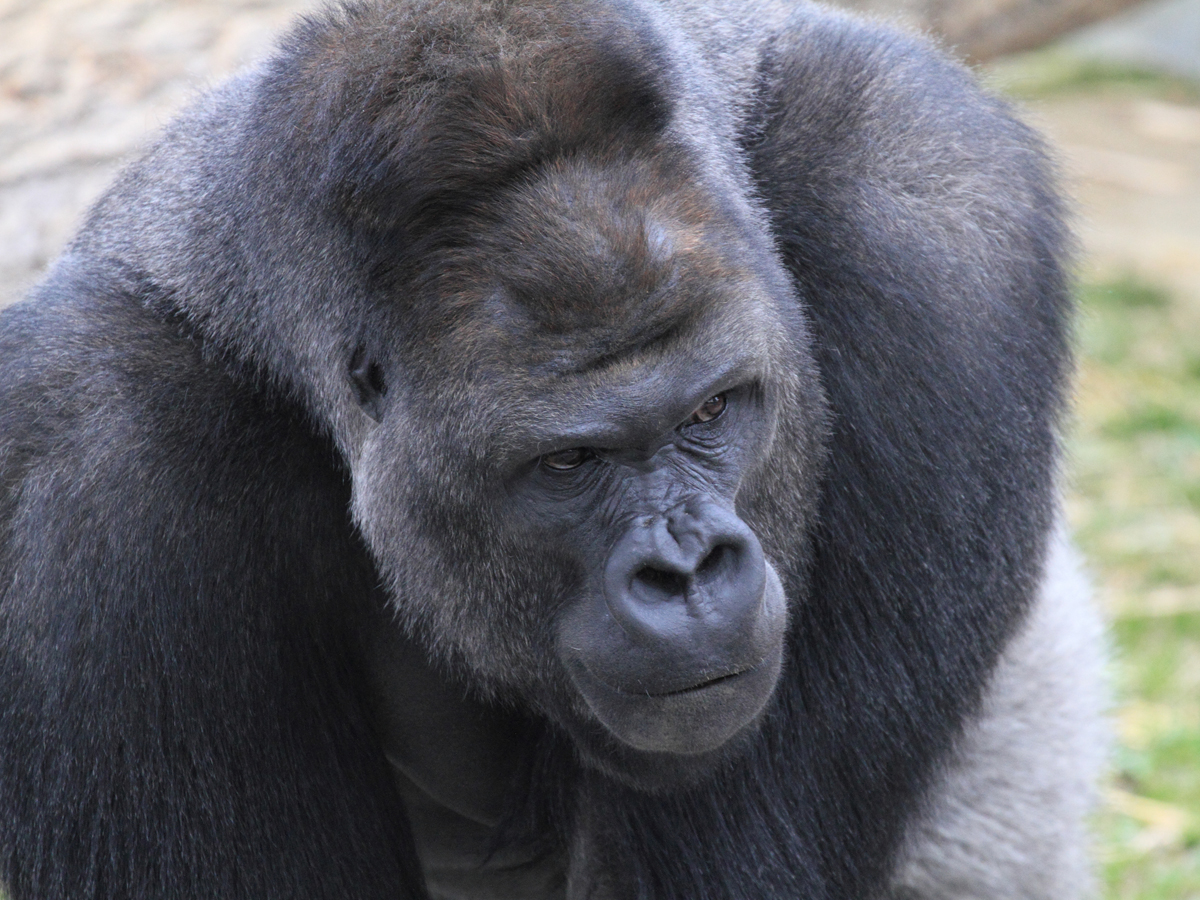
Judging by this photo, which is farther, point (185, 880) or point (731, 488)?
point (185, 880)

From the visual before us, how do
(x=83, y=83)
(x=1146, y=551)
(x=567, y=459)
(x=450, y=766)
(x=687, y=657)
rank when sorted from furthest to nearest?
(x=1146, y=551), (x=83, y=83), (x=450, y=766), (x=567, y=459), (x=687, y=657)

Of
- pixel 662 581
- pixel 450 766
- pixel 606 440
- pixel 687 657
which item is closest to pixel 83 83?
pixel 450 766

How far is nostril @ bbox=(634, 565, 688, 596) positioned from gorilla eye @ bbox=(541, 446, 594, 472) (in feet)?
0.76

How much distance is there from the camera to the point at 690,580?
2688 mm

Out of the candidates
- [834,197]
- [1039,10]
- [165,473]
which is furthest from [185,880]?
[1039,10]

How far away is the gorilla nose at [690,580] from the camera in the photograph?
267cm

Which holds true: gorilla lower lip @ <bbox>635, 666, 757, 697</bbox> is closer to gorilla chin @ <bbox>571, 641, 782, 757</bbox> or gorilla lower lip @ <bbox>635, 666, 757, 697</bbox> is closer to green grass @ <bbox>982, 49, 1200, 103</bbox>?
gorilla chin @ <bbox>571, 641, 782, 757</bbox>

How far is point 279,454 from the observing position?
3.31 m

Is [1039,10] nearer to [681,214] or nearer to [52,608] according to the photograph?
[681,214]

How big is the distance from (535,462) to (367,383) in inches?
15.8

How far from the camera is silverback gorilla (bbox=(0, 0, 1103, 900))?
2.77 meters

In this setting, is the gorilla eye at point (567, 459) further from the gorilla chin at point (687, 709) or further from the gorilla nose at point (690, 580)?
the gorilla chin at point (687, 709)

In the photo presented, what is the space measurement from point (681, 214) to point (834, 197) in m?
0.64

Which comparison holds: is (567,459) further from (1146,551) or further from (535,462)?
(1146,551)
